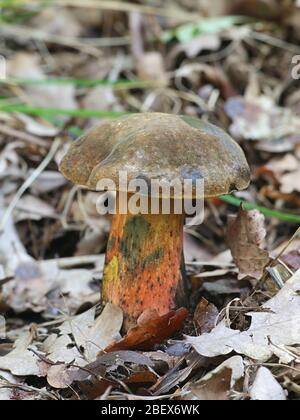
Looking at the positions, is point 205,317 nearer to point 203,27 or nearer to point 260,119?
point 260,119

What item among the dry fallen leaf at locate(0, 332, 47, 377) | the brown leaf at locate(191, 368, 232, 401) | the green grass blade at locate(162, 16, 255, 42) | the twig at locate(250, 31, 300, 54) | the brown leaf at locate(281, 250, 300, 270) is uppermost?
the green grass blade at locate(162, 16, 255, 42)

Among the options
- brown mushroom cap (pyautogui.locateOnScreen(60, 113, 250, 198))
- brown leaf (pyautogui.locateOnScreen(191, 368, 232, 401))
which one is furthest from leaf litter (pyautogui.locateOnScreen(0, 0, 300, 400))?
brown mushroom cap (pyautogui.locateOnScreen(60, 113, 250, 198))

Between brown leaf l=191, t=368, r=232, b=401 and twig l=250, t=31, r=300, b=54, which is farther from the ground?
twig l=250, t=31, r=300, b=54

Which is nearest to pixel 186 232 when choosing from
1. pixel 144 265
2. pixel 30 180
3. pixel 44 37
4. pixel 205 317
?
pixel 30 180

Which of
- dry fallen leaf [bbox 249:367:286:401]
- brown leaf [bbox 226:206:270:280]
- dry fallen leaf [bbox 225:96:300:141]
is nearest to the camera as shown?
dry fallen leaf [bbox 249:367:286:401]

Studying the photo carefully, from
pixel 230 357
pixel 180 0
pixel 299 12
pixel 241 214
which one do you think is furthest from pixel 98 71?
pixel 230 357

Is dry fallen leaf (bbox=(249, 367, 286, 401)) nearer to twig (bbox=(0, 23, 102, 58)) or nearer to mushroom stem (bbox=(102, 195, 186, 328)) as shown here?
mushroom stem (bbox=(102, 195, 186, 328))
